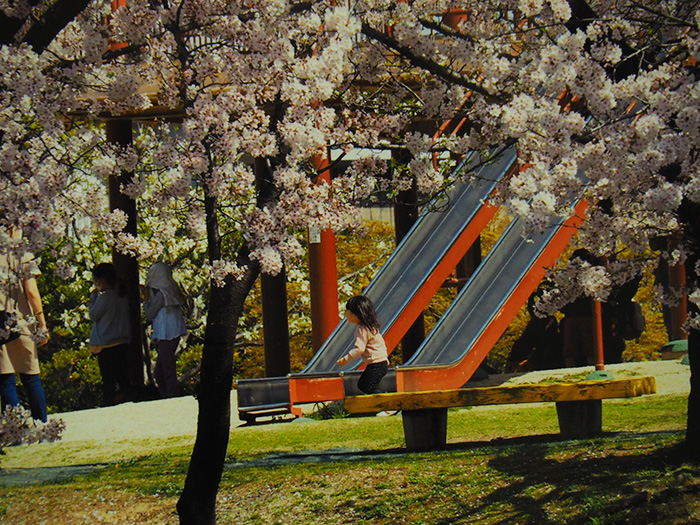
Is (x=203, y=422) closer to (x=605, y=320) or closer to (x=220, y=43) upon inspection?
(x=220, y=43)

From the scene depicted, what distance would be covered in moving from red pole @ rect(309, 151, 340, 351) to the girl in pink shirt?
4.04m

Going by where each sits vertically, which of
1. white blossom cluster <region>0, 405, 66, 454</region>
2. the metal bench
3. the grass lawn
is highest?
white blossom cluster <region>0, 405, 66, 454</region>

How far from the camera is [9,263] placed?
22.1 feet

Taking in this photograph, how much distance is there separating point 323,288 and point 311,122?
7555mm

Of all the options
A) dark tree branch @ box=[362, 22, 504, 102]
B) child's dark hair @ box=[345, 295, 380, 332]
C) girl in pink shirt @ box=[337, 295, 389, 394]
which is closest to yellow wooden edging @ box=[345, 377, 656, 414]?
girl in pink shirt @ box=[337, 295, 389, 394]

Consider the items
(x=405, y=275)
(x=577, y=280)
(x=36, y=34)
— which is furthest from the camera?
(x=405, y=275)

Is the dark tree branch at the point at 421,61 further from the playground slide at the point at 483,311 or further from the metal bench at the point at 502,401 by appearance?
the playground slide at the point at 483,311

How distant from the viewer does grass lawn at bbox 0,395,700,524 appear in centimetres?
629

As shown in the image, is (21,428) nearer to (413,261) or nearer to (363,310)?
(363,310)

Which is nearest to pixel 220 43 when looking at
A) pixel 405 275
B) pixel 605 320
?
pixel 405 275

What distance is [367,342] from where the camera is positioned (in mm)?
9938

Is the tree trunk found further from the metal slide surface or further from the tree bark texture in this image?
the metal slide surface

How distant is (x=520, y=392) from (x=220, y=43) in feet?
11.8

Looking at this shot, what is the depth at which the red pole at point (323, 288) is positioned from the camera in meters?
14.0
